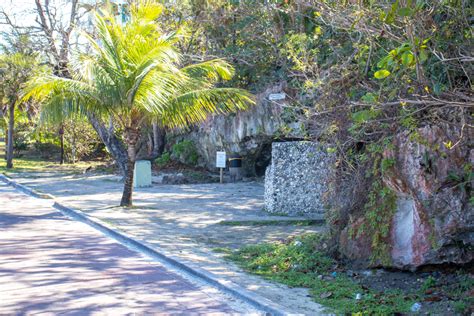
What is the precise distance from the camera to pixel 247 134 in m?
24.9

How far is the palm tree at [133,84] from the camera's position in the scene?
14773 millimetres

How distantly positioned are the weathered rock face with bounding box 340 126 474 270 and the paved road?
8.32 ft

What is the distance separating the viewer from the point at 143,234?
12008 mm

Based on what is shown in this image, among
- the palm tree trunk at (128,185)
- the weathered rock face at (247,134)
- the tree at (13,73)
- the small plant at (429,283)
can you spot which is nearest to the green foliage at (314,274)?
the small plant at (429,283)

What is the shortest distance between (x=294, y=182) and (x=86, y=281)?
24.8 feet

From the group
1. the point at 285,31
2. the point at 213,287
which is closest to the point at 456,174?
the point at 213,287

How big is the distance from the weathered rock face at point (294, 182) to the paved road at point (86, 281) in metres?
4.79

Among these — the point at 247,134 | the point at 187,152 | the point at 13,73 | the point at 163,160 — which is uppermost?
the point at 13,73

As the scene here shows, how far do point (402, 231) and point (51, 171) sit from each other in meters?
27.6

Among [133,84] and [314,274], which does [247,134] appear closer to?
[133,84]

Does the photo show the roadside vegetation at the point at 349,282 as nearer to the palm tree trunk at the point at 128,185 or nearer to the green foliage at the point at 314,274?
the green foliage at the point at 314,274

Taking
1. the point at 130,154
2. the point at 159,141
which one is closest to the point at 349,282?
the point at 130,154

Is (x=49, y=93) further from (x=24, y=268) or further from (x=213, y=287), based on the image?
(x=213, y=287)

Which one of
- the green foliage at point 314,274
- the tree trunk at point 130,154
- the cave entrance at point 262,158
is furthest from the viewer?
the cave entrance at point 262,158
